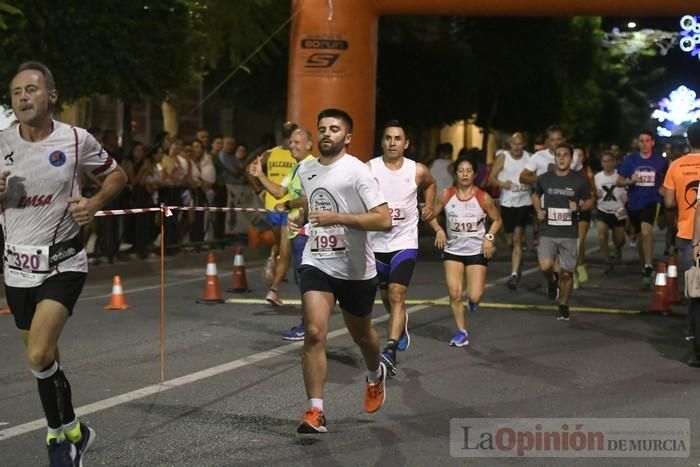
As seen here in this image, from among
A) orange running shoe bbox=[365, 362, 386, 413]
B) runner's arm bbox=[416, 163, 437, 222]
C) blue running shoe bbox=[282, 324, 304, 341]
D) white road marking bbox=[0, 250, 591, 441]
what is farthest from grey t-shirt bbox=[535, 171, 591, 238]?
orange running shoe bbox=[365, 362, 386, 413]

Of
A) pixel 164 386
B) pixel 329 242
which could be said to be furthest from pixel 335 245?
pixel 164 386

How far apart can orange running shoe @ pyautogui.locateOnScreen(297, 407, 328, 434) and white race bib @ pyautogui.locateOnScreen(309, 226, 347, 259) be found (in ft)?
3.07

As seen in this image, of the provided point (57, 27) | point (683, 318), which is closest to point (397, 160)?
point (683, 318)

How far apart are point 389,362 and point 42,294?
12.4 ft

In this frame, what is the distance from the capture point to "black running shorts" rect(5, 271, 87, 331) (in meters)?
6.56

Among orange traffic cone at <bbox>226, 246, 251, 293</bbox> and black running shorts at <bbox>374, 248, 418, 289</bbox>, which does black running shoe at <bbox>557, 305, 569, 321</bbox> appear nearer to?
black running shorts at <bbox>374, 248, 418, 289</bbox>

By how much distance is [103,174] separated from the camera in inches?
271

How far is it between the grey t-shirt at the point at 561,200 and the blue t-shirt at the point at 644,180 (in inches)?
175

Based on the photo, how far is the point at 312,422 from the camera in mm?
7559

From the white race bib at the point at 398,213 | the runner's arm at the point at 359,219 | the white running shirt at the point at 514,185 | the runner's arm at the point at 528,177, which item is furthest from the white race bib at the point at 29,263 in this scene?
the white running shirt at the point at 514,185

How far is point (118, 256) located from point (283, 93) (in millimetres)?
9645

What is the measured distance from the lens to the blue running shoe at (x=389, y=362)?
9.72m

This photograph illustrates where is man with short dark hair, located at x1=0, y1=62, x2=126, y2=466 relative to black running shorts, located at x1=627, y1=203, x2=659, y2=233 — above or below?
above

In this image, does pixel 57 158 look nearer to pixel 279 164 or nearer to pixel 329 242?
pixel 329 242
